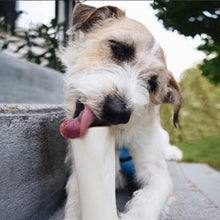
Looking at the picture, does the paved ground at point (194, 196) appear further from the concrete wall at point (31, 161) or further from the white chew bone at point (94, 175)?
the white chew bone at point (94, 175)

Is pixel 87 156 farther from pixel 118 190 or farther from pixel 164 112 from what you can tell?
pixel 164 112

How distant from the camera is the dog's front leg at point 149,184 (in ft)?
6.63

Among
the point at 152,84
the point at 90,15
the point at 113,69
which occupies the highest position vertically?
the point at 90,15

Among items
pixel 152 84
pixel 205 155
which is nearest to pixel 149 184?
pixel 152 84

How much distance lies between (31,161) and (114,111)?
69 cm

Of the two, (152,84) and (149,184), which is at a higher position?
(152,84)

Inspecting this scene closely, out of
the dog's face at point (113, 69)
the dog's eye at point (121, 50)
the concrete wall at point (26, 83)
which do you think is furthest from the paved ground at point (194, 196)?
the concrete wall at point (26, 83)

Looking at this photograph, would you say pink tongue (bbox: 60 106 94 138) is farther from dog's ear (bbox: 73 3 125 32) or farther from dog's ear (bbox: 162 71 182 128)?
dog's ear (bbox: 162 71 182 128)

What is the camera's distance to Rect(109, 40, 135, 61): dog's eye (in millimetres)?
2354

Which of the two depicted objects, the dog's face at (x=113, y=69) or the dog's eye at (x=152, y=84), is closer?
the dog's face at (x=113, y=69)

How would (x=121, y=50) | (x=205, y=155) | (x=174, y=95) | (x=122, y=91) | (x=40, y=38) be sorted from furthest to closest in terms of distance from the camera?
(x=205, y=155), (x=40, y=38), (x=174, y=95), (x=121, y=50), (x=122, y=91)

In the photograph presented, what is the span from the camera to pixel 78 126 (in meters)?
1.74

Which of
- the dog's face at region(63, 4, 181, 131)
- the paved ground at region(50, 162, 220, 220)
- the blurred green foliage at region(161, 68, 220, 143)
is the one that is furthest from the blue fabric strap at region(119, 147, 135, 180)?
the blurred green foliage at region(161, 68, 220, 143)

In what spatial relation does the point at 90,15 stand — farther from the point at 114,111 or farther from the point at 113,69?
the point at 114,111
